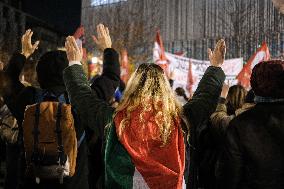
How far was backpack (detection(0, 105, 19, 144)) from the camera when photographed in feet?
15.0

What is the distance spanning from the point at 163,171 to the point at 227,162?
67 centimetres

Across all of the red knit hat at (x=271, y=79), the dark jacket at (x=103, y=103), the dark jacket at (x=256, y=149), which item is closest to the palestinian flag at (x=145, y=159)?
the dark jacket at (x=103, y=103)

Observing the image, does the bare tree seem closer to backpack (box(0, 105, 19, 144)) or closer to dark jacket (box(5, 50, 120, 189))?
backpack (box(0, 105, 19, 144))

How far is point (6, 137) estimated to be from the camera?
464 centimetres

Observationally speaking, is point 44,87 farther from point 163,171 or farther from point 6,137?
point 6,137

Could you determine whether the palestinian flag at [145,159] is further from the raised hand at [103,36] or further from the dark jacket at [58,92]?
the raised hand at [103,36]

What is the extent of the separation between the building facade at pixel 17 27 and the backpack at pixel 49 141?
39.1 metres

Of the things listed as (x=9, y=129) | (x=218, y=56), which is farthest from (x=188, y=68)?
(x=218, y=56)

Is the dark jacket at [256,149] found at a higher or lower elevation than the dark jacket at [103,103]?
lower

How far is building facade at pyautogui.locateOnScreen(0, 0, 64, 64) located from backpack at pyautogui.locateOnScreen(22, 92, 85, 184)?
39.1 m

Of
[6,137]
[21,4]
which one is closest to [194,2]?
[21,4]

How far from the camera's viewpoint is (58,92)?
318 centimetres

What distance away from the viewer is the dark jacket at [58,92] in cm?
303

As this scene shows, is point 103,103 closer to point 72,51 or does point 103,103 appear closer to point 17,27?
point 72,51
